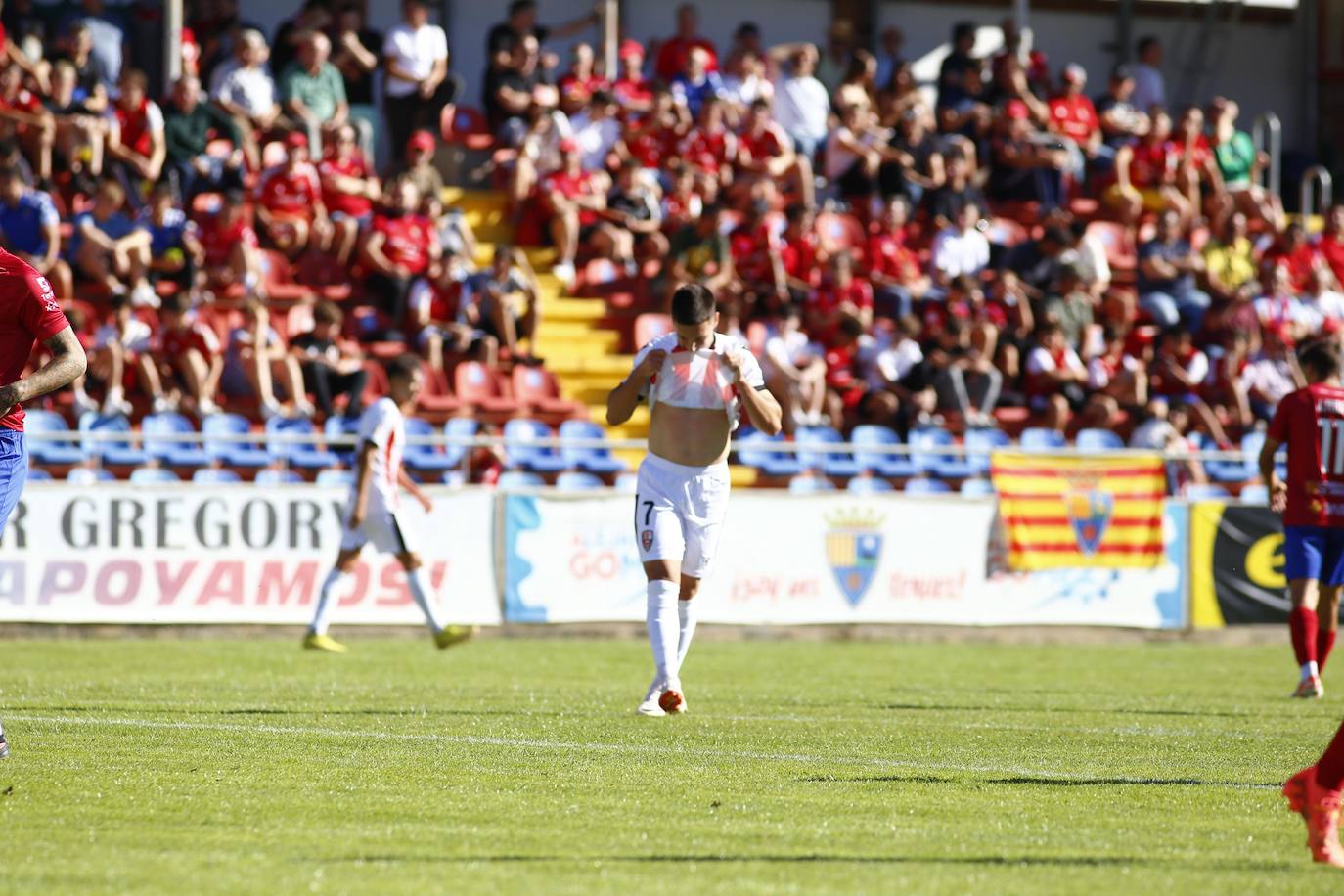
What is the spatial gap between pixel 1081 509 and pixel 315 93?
395 inches

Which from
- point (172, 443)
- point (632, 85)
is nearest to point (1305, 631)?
point (172, 443)

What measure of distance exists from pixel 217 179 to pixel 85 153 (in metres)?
1.50

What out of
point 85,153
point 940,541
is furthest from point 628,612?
point 85,153

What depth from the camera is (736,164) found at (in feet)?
83.3

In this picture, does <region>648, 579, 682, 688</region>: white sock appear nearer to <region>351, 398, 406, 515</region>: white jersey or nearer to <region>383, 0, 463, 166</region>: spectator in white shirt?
<region>351, 398, 406, 515</region>: white jersey

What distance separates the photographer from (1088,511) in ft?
66.9

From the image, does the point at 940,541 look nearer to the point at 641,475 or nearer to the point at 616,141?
the point at 616,141

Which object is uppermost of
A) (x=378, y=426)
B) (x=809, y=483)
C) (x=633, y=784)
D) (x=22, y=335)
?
(x=22, y=335)

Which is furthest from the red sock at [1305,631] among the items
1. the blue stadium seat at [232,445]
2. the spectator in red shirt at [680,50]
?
the spectator in red shirt at [680,50]

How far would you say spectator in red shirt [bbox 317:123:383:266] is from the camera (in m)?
22.6

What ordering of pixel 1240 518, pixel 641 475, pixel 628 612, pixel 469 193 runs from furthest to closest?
pixel 469 193, pixel 1240 518, pixel 628 612, pixel 641 475

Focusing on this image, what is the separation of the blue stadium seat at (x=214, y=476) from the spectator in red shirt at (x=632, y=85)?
8.70 m

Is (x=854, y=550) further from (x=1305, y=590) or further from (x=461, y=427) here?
(x=1305, y=590)

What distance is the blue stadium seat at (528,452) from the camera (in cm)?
2000
